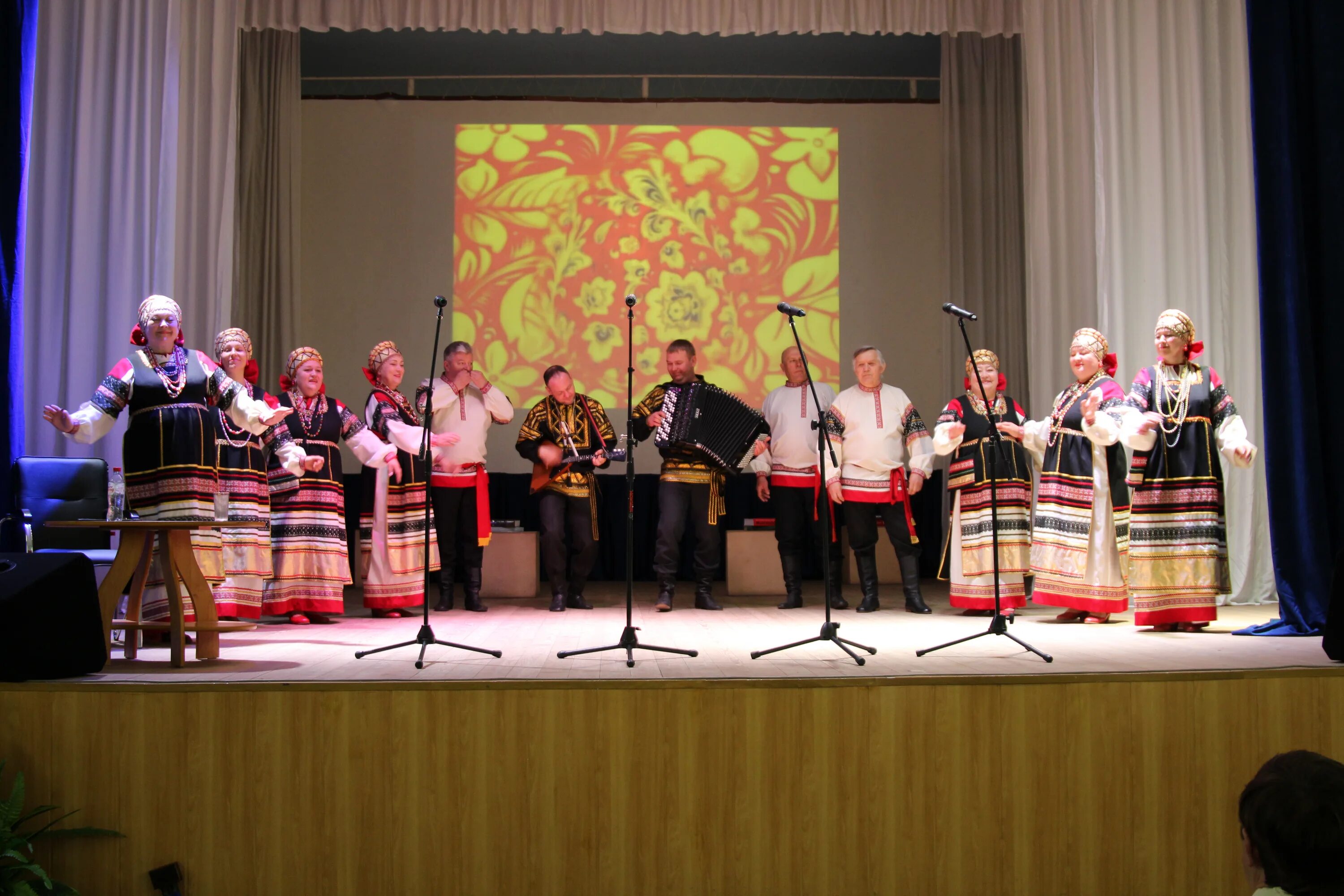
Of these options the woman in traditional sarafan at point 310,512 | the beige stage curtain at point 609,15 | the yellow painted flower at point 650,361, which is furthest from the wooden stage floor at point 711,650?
the beige stage curtain at point 609,15

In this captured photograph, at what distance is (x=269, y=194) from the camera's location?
26.2 feet

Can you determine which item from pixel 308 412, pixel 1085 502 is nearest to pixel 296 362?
pixel 308 412

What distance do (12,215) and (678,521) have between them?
3291 mm

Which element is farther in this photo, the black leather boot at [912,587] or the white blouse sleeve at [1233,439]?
the black leather boot at [912,587]

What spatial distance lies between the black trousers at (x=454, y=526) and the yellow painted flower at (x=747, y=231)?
3.13 meters

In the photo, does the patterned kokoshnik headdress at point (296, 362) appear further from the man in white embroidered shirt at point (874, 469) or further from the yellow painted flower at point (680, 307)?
the yellow painted flower at point (680, 307)

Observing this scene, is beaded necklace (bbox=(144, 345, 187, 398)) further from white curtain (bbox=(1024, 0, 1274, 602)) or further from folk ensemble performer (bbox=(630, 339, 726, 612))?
white curtain (bbox=(1024, 0, 1274, 602))

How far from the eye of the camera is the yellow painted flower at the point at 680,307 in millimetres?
7848

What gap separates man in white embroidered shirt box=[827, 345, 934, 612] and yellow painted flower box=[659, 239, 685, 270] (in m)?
2.40

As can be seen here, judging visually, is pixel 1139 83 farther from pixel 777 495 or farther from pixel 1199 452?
pixel 777 495

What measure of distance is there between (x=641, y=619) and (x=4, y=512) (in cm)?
273

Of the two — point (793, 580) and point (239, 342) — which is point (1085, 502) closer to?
point (793, 580)

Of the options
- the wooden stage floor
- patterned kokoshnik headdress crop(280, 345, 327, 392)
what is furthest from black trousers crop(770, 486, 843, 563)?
patterned kokoshnik headdress crop(280, 345, 327, 392)

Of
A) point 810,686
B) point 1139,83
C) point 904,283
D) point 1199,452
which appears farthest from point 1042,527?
point 904,283
